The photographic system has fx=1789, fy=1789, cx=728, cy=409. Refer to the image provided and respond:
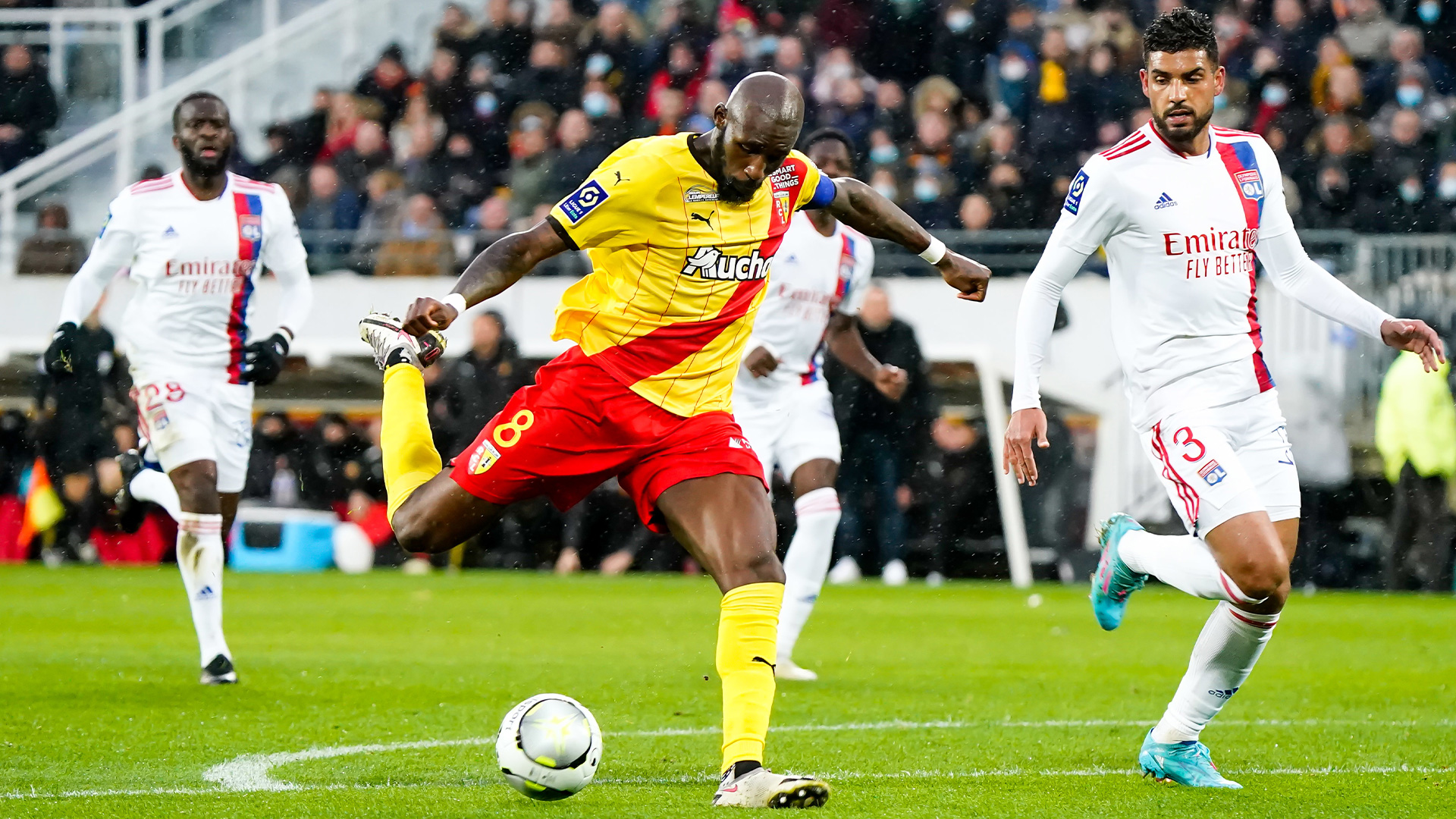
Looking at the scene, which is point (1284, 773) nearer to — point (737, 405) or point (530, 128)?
point (737, 405)

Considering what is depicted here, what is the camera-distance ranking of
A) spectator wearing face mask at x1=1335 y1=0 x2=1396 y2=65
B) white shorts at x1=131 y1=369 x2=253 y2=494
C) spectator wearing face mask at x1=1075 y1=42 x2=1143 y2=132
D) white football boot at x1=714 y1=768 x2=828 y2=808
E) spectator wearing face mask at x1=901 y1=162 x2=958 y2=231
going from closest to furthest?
white football boot at x1=714 y1=768 x2=828 y2=808 → white shorts at x1=131 y1=369 x2=253 y2=494 → spectator wearing face mask at x1=901 y1=162 x2=958 y2=231 → spectator wearing face mask at x1=1075 y1=42 x2=1143 y2=132 → spectator wearing face mask at x1=1335 y1=0 x2=1396 y2=65

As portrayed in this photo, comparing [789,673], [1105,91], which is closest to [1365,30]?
[1105,91]

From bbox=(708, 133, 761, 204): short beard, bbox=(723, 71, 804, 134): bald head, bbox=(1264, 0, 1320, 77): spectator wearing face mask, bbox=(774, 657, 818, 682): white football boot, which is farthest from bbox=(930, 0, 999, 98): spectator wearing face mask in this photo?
bbox=(723, 71, 804, 134): bald head

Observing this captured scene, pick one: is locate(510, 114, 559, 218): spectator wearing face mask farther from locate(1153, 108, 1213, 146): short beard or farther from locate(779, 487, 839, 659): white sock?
locate(1153, 108, 1213, 146): short beard

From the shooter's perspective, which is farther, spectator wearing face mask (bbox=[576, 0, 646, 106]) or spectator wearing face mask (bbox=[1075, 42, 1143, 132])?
spectator wearing face mask (bbox=[576, 0, 646, 106])

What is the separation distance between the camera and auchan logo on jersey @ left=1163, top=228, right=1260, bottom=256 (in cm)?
593

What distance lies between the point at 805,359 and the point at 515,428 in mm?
3952

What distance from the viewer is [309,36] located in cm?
2112

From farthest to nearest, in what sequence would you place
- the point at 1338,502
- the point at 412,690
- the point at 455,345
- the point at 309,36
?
the point at 309,36
the point at 455,345
the point at 1338,502
the point at 412,690

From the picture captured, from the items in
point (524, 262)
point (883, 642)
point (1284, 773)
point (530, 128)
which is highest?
point (530, 128)

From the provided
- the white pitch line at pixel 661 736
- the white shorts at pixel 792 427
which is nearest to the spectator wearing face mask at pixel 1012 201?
the white shorts at pixel 792 427

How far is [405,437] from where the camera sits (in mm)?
6184

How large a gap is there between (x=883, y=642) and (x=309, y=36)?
1309cm

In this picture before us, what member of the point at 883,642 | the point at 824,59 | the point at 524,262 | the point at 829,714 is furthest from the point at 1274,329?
the point at 524,262
